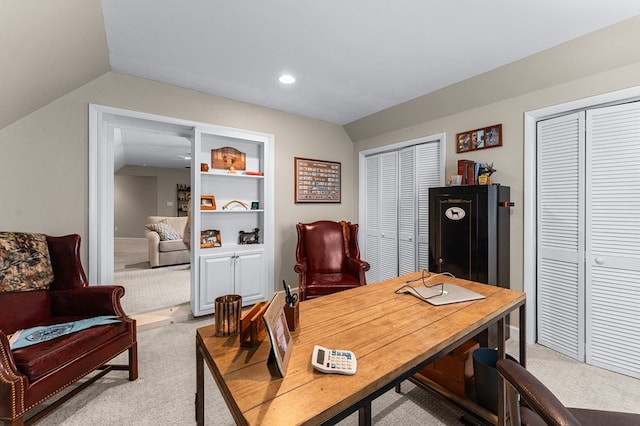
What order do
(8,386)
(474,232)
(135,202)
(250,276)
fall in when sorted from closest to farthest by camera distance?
(8,386) < (474,232) < (250,276) < (135,202)

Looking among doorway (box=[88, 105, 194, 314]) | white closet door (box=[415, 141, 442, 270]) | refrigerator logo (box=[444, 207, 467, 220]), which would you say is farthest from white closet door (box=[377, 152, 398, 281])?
doorway (box=[88, 105, 194, 314])

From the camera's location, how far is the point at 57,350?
1.62m

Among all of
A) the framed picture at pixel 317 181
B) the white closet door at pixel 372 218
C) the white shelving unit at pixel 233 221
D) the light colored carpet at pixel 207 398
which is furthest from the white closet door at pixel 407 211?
the white shelving unit at pixel 233 221

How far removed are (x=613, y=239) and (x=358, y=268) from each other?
86.5 inches

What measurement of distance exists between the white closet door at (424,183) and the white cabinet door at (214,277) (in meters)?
2.40

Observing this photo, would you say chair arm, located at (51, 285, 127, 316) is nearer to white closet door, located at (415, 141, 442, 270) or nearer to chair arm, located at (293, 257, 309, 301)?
chair arm, located at (293, 257, 309, 301)

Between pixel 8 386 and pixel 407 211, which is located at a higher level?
pixel 407 211

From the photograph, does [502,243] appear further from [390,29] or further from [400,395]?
[390,29]

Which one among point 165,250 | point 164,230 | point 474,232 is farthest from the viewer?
point 164,230

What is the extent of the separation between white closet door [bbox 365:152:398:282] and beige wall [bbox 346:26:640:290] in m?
0.56

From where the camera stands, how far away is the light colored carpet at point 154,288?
12.0ft

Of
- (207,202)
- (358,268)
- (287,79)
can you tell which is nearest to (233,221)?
(207,202)

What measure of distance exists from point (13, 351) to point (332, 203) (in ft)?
11.7

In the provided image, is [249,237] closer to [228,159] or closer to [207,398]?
[228,159]
